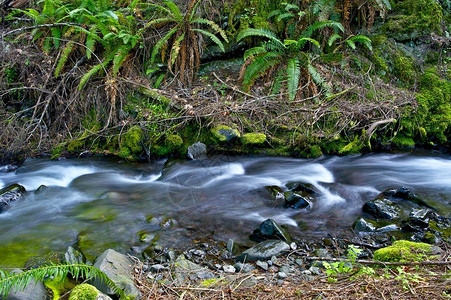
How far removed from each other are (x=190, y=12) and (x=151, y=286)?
21.0 feet

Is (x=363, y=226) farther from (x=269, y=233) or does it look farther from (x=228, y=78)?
(x=228, y=78)

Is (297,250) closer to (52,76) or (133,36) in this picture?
(133,36)

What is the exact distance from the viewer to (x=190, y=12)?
777 cm

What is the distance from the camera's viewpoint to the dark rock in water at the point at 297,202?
16.9ft

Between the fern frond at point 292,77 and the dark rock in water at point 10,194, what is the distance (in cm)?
523

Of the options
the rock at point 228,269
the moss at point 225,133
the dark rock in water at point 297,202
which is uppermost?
the moss at point 225,133

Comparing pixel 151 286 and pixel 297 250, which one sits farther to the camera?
pixel 297 250

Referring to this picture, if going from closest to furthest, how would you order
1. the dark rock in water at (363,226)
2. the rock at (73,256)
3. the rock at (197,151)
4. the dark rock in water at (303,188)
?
1. the rock at (73,256)
2. the dark rock in water at (363,226)
3. the dark rock in water at (303,188)
4. the rock at (197,151)

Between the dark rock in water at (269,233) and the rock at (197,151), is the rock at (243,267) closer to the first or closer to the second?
the dark rock in water at (269,233)

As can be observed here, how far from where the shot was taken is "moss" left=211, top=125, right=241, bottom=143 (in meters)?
6.54

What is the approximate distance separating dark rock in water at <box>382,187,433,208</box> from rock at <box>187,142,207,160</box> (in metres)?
3.31

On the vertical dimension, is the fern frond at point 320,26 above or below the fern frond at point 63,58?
above

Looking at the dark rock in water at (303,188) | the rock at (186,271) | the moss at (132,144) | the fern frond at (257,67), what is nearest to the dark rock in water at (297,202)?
the dark rock in water at (303,188)

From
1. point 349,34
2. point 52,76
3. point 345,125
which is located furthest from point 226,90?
point 52,76
